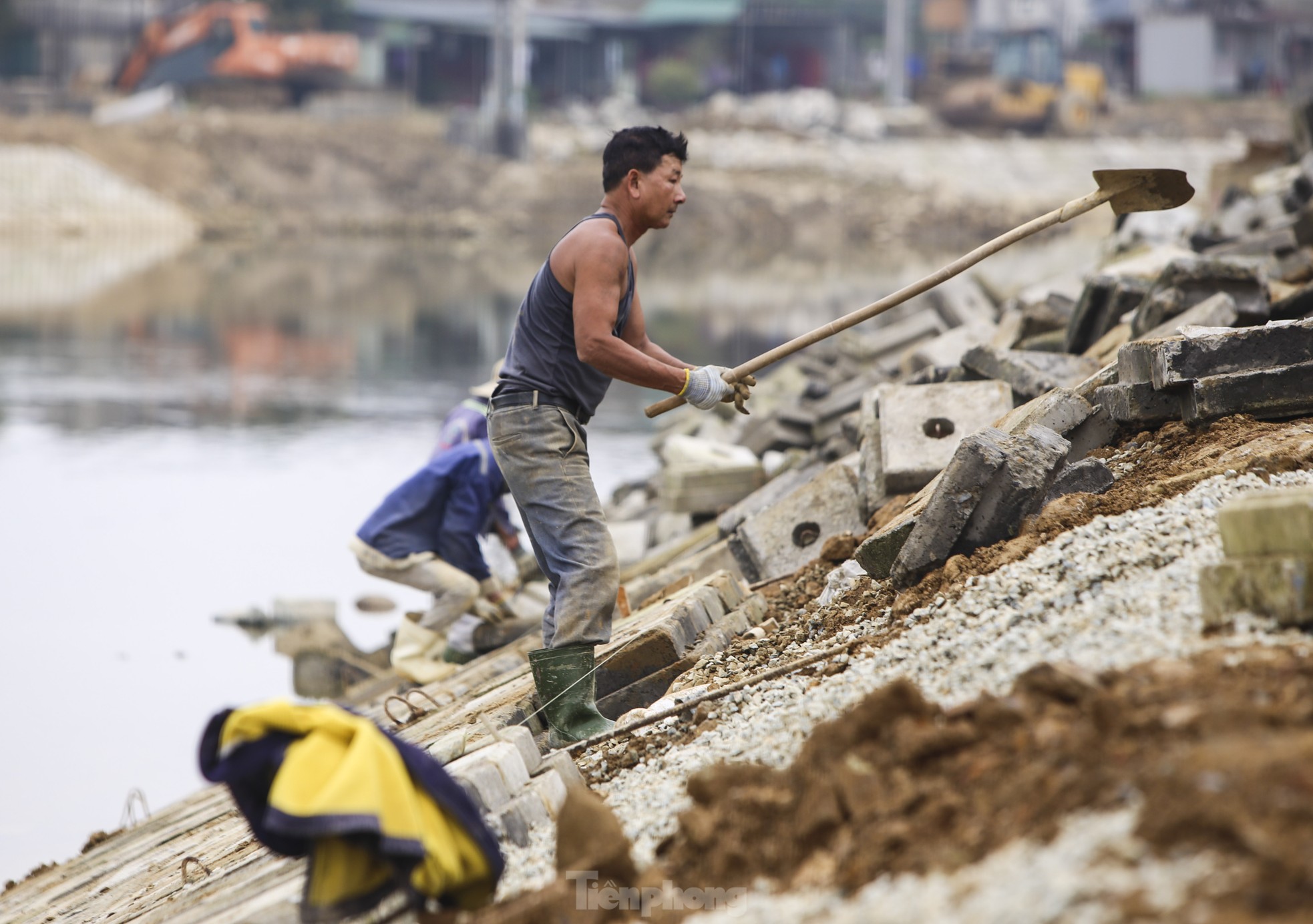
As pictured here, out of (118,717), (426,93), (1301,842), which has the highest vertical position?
(426,93)

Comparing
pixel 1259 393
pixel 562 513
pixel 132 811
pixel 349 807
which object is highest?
pixel 1259 393

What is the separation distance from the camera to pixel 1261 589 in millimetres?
3365

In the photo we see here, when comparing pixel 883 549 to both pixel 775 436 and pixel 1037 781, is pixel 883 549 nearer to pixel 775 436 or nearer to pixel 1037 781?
pixel 1037 781

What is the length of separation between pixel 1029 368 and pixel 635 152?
2543 mm

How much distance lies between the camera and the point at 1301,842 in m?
2.36

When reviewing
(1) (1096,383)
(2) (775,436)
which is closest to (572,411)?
(1) (1096,383)

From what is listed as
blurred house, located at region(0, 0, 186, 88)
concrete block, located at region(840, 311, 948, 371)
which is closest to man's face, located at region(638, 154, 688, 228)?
concrete block, located at region(840, 311, 948, 371)

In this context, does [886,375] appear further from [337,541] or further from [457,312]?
[457,312]

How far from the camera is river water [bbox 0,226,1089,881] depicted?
8547mm

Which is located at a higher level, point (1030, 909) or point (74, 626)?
point (1030, 909)

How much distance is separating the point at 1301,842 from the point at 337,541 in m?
11.2

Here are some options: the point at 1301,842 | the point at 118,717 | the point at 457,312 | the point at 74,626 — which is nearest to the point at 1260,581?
the point at 1301,842

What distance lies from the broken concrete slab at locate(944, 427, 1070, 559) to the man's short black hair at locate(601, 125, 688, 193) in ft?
4.99

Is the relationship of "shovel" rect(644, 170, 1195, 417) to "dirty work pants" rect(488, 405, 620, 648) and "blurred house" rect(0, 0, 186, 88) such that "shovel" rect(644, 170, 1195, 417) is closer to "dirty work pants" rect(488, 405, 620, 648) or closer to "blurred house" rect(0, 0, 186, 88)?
"dirty work pants" rect(488, 405, 620, 648)
